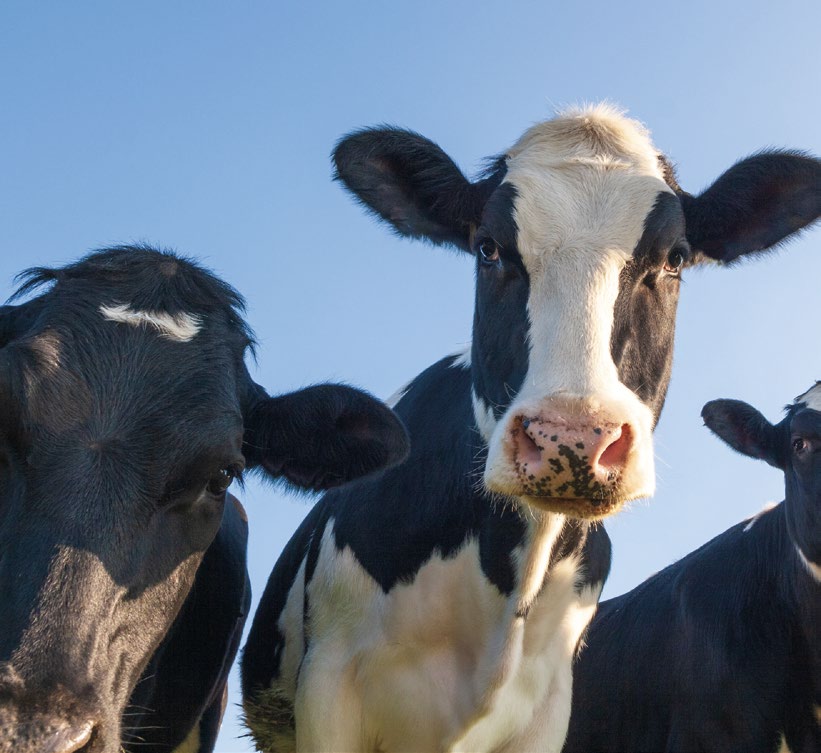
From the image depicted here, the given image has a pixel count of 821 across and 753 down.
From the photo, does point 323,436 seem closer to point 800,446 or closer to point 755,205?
point 755,205

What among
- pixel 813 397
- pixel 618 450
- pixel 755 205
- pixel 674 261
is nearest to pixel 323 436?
pixel 618 450

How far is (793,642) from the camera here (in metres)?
8.65

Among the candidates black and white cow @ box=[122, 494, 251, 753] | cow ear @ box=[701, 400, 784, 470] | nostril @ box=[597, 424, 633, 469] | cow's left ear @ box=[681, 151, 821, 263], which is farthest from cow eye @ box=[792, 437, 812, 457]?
nostril @ box=[597, 424, 633, 469]

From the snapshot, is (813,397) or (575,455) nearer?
(575,455)

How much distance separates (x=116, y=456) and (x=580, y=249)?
2362 mm

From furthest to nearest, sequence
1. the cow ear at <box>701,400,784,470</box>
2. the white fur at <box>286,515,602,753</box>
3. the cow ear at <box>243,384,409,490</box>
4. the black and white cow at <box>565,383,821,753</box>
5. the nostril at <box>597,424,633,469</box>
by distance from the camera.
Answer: the cow ear at <box>701,400,784,470</box> < the black and white cow at <box>565,383,821,753</box> < the white fur at <box>286,515,602,753</box> < the cow ear at <box>243,384,409,490</box> < the nostril at <box>597,424,633,469</box>

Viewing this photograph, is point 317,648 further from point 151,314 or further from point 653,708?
point 653,708

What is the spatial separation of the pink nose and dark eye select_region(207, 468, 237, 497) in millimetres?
1233

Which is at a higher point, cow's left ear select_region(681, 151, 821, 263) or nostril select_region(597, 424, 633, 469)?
cow's left ear select_region(681, 151, 821, 263)

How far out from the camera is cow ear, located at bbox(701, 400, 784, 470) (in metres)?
9.45

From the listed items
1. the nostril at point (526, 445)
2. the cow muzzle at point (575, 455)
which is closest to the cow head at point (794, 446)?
the cow muzzle at point (575, 455)

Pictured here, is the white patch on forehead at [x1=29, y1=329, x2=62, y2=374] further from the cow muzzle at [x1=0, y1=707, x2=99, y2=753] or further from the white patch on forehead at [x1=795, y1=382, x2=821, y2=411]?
the white patch on forehead at [x1=795, y1=382, x2=821, y2=411]

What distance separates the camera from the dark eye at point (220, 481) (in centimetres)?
492

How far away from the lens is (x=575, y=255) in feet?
18.1
